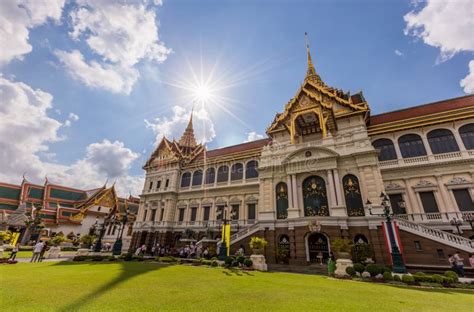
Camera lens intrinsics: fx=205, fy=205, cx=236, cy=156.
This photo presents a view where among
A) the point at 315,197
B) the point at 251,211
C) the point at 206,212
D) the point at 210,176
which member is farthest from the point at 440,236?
the point at 210,176

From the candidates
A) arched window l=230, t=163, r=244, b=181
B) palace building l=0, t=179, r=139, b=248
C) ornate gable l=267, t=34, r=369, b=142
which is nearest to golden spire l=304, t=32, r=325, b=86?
ornate gable l=267, t=34, r=369, b=142

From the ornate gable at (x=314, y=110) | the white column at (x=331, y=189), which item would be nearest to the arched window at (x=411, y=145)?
the ornate gable at (x=314, y=110)

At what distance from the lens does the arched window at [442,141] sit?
17719 millimetres

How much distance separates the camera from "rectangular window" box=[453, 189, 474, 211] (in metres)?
15.6

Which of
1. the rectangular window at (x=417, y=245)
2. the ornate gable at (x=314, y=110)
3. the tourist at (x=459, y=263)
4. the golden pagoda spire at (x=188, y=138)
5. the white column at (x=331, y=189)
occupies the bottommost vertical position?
the tourist at (x=459, y=263)

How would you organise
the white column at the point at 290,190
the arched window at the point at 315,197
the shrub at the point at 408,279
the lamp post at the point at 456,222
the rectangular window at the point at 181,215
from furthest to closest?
the rectangular window at the point at 181,215 < the white column at the point at 290,190 < the arched window at the point at 315,197 < the lamp post at the point at 456,222 < the shrub at the point at 408,279

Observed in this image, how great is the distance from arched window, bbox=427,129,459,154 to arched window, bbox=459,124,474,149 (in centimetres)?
57

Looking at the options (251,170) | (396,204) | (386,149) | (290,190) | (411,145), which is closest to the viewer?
(396,204)

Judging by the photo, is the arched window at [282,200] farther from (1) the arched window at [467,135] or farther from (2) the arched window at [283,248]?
(1) the arched window at [467,135]

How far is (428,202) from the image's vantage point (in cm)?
1697

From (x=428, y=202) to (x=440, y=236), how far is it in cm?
460

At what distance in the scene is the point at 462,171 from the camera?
1639cm

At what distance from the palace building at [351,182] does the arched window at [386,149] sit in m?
0.08

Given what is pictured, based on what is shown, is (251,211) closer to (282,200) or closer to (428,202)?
(282,200)
